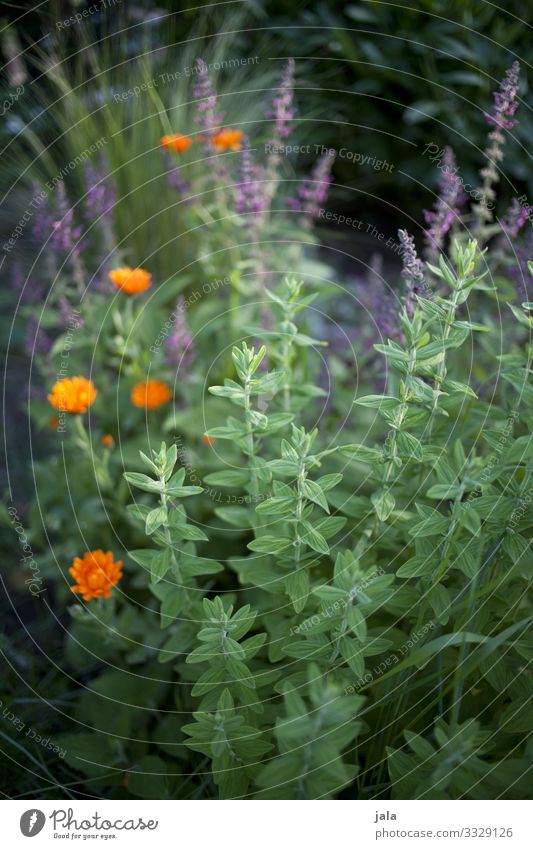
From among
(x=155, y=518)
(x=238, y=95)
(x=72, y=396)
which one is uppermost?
(x=238, y=95)

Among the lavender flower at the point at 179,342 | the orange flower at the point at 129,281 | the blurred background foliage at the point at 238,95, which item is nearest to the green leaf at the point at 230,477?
the lavender flower at the point at 179,342

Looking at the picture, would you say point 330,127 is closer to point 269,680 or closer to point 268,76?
point 268,76


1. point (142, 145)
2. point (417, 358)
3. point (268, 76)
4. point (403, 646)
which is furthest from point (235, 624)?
point (268, 76)

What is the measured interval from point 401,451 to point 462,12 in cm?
292

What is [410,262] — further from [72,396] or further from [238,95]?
[238,95]

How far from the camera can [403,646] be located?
5.05 feet

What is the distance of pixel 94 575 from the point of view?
163cm

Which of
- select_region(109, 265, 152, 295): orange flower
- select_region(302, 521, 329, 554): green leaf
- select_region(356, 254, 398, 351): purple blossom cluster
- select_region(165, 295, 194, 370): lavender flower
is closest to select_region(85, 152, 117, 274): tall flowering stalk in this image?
select_region(109, 265, 152, 295): orange flower

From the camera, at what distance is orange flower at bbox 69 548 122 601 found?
1.63 m

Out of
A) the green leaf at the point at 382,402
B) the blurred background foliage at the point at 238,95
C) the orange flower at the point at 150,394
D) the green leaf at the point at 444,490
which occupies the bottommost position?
the green leaf at the point at 444,490

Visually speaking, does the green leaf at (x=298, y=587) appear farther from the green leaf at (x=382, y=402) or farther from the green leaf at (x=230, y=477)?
the green leaf at (x=382, y=402)

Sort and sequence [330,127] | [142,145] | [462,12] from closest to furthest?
1. [142,145]
2. [462,12]
3. [330,127]

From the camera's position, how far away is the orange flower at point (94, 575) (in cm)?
163

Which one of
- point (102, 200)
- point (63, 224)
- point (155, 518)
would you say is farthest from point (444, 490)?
point (102, 200)
